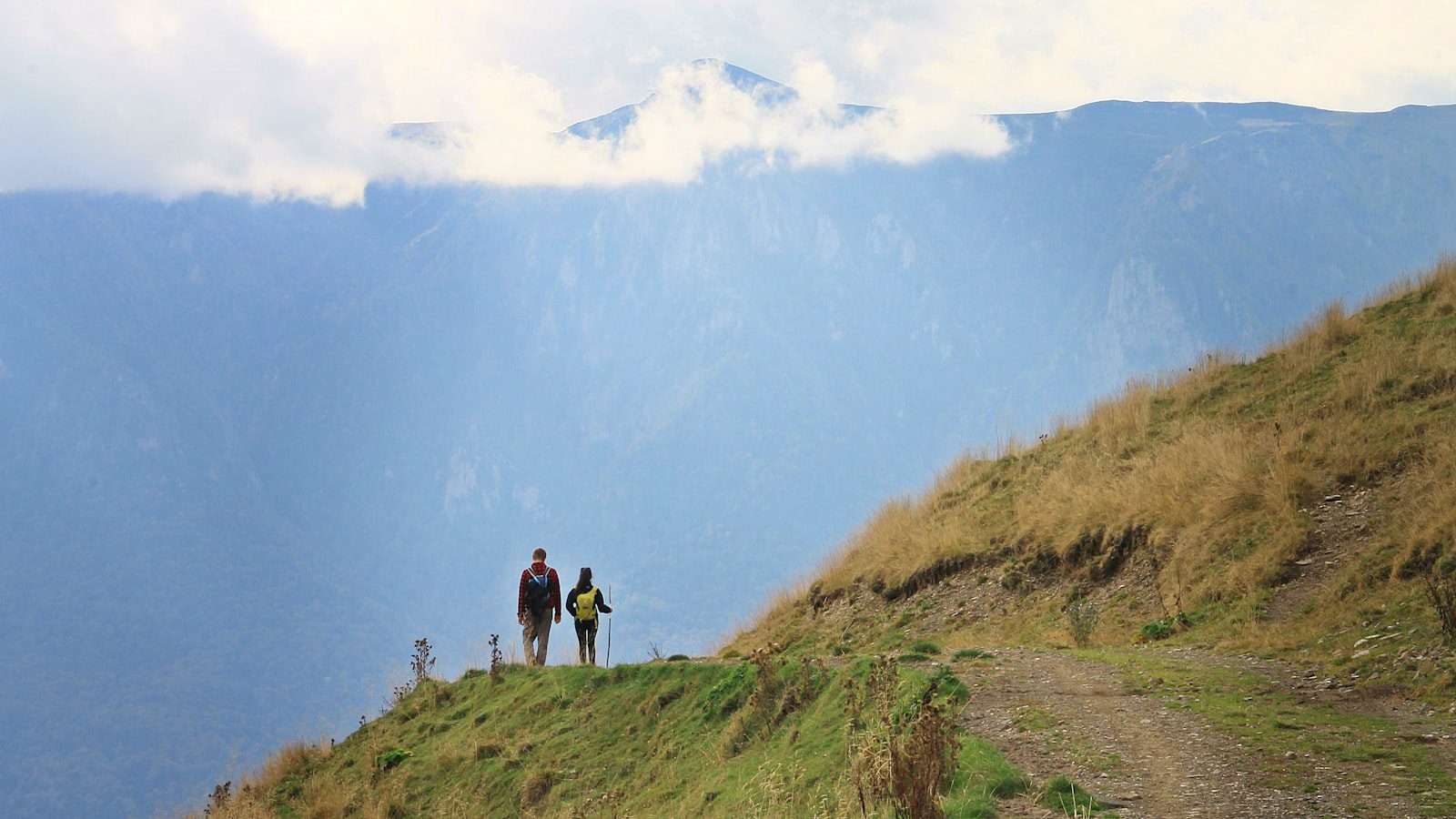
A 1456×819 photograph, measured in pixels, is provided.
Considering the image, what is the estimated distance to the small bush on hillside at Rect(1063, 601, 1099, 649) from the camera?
513 inches

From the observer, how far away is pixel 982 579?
16938 mm

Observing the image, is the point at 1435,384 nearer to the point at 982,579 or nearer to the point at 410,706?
the point at 982,579

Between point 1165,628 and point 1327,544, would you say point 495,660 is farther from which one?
point 1327,544

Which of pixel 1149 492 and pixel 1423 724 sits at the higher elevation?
pixel 1149 492

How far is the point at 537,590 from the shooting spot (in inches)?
642

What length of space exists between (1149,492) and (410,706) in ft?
38.9

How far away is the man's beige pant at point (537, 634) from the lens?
1647 centimetres

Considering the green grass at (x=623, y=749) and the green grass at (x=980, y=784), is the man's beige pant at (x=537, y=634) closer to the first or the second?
the green grass at (x=623, y=749)

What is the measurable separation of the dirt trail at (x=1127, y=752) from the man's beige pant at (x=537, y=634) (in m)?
8.26

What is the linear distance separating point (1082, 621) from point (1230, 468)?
3143 millimetres

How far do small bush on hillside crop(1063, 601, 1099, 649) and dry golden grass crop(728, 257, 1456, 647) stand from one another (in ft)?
3.63

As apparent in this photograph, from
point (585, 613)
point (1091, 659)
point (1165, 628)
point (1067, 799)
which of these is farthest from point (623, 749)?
point (1067, 799)

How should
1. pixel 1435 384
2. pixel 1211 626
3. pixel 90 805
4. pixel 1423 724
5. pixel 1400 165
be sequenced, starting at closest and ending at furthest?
pixel 1423 724, pixel 1211 626, pixel 1435 384, pixel 90 805, pixel 1400 165

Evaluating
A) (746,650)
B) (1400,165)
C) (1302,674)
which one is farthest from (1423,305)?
(1400,165)
